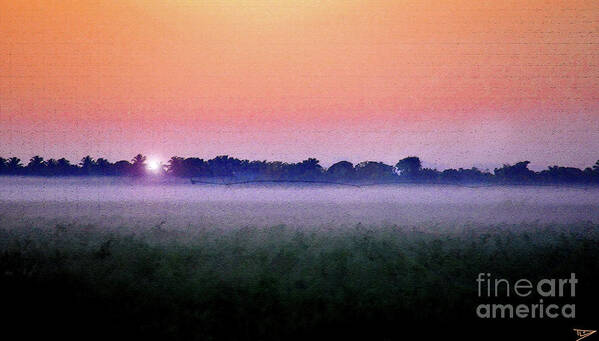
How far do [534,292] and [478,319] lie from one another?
245cm

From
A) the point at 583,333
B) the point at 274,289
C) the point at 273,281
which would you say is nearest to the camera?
the point at 583,333

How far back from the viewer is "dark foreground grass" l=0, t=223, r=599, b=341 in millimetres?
9828

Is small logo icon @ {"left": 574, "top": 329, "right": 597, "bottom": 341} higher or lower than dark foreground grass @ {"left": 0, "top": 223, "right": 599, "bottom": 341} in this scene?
lower

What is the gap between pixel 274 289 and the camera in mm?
11406

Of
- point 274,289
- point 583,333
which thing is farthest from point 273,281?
point 583,333

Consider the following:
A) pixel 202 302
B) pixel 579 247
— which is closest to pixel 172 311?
pixel 202 302

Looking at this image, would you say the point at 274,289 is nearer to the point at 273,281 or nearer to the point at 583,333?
the point at 273,281

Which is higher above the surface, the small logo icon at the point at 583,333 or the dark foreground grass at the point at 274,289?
the dark foreground grass at the point at 274,289

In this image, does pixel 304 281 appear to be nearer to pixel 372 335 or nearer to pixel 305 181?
pixel 372 335

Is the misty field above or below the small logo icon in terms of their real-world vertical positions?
above

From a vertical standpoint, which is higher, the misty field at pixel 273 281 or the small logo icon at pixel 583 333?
the misty field at pixel 273 281

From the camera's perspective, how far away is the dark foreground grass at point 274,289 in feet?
32.2

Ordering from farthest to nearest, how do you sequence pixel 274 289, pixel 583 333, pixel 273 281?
pixel 273 281 < pixel 274 289 < pixel 583 333

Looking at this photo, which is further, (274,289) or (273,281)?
(273,281)
